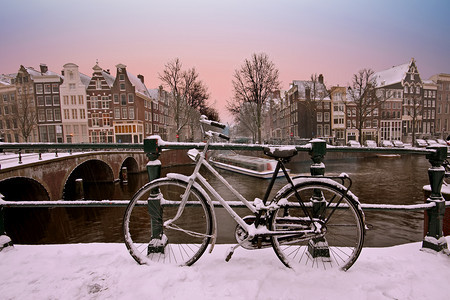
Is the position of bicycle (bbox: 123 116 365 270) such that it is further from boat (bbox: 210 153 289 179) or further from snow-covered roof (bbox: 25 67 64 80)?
snow-covered roof (bbox: 25 67 64 80)

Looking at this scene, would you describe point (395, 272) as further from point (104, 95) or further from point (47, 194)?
point (104, 95)

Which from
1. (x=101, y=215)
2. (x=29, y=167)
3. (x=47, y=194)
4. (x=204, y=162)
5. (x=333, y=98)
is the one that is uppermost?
(x=333, y=98)

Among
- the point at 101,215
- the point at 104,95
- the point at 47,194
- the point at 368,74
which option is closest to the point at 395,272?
the point at 101,215

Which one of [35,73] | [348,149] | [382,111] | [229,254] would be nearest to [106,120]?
[35,73]

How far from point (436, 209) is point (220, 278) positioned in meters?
2.06

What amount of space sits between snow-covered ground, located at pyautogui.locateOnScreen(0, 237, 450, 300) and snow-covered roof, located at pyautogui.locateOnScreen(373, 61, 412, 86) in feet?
172

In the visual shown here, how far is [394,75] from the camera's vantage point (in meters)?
48.3

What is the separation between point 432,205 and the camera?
7.34 ft

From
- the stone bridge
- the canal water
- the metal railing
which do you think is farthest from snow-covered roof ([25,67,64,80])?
the metal railing

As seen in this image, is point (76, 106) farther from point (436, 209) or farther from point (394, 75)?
point (394, 75)

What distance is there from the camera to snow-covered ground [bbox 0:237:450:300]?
5.45ft

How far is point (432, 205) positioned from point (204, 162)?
2141 mm

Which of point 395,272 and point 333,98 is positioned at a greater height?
point 333,98

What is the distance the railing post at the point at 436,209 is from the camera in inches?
86.0
